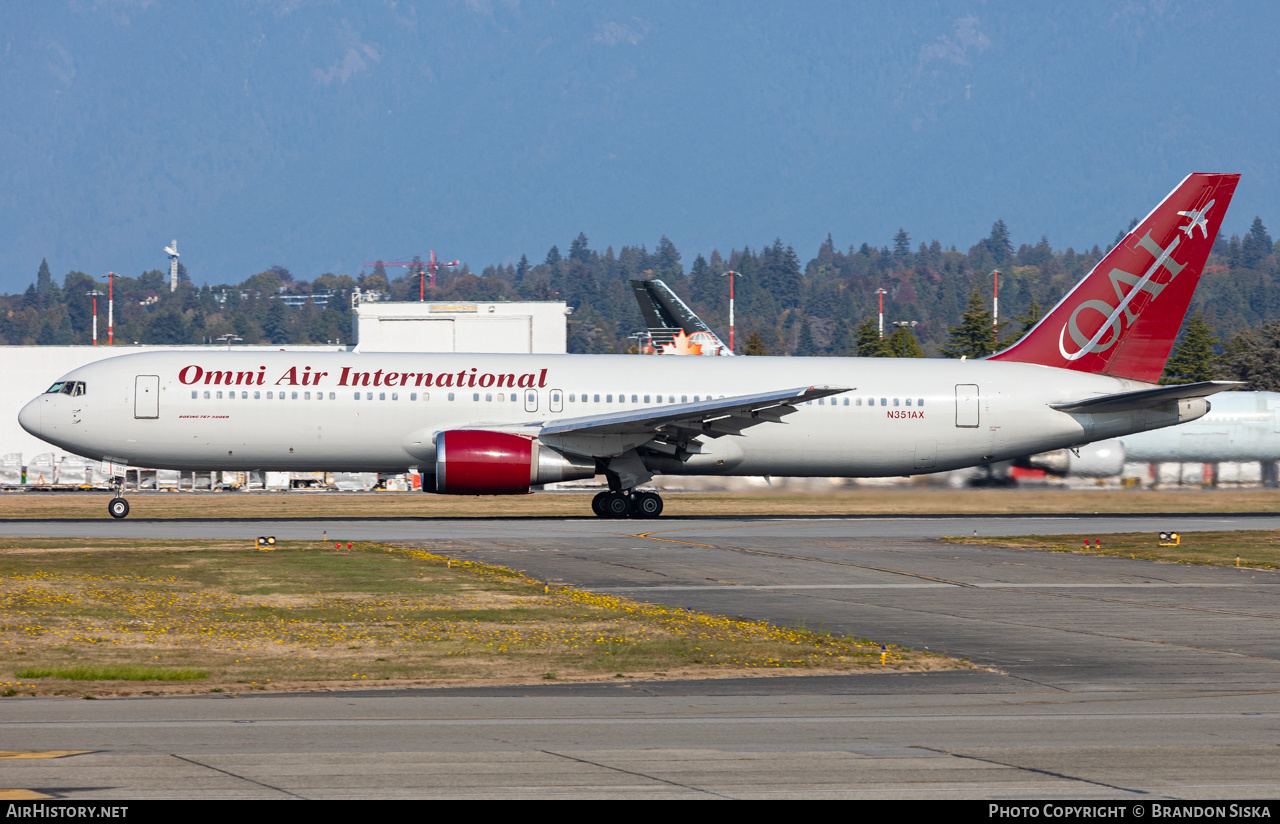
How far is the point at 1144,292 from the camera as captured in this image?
37750mm

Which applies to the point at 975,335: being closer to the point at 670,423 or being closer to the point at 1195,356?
the point at 1195,356

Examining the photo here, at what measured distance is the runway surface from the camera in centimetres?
898

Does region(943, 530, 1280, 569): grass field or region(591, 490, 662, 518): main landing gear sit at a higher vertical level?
region(591, 490, 662, 518): main landing gear

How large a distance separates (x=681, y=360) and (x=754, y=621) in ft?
65.2

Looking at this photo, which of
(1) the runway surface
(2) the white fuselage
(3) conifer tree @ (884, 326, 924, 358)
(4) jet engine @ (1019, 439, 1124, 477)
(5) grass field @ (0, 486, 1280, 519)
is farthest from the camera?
(3) conifer tree @ (884, 326, 924, 358)

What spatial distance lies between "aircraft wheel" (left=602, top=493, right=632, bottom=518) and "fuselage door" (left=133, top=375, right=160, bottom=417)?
11.8 m

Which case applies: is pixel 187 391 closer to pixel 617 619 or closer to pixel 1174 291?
pixel 617 619

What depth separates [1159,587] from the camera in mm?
21953

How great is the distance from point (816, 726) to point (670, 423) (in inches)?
898

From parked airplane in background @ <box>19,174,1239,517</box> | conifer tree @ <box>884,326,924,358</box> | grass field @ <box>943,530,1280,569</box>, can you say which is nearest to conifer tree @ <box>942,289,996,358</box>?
conifer tree @ <box>884,326,924,358</box>

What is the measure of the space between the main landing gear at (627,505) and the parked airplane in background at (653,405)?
0.05 metres

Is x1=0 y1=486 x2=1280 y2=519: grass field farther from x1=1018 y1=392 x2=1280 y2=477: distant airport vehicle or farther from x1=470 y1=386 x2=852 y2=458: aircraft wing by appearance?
x1=1018 y1=392 x2=1280 y2=477: distant airport vehicle

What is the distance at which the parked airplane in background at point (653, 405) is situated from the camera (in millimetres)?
33844
